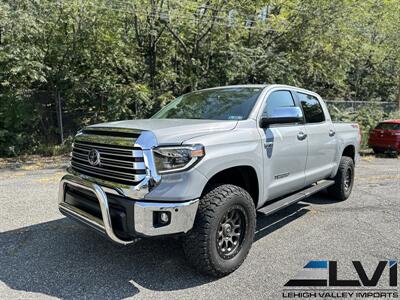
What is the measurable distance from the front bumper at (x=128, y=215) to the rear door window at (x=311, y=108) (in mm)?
2633

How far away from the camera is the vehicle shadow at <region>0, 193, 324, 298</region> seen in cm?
298

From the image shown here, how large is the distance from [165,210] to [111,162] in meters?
0.71

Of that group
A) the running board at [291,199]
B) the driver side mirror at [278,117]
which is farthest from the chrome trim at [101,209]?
the driver side mirror at [278,117]

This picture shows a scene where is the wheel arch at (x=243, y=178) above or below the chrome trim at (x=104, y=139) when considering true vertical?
below

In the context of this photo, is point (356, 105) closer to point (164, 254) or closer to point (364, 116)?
point (364, 116)

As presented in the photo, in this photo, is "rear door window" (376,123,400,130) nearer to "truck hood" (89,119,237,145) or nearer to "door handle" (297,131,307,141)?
"door handle" (297,131,307,141)

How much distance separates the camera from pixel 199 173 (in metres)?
2.91

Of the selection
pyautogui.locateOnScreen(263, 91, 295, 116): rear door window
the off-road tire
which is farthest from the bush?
pyautogui.locateOnScreen(263, 91, 295, 116): rear door window

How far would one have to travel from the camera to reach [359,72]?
1942 cm

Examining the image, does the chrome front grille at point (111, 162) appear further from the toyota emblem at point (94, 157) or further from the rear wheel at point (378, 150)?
the rear wheel at point (378, 150)

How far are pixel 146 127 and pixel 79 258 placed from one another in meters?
1.61

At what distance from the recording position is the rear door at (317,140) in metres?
4.59

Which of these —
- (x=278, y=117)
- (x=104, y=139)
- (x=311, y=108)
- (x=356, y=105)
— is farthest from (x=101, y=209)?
(x=356, y=105)

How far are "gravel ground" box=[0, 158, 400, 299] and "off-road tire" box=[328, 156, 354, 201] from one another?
18cm
